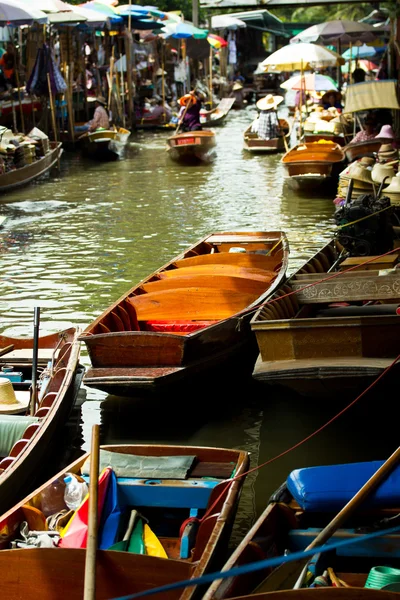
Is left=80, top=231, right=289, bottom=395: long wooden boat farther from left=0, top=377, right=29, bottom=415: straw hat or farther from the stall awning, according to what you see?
the stall awning

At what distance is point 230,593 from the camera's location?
153 inches

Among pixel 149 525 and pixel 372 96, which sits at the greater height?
pixel 372 96

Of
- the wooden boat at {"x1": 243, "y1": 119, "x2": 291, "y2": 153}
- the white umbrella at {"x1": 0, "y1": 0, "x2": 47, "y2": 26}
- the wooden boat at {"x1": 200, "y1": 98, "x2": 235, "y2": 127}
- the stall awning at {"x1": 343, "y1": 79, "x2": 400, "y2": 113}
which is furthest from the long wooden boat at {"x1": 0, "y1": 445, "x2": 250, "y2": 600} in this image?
the wooden boat at {"x1": 200, "y1": 98, "x2": 235, "y2": 127}

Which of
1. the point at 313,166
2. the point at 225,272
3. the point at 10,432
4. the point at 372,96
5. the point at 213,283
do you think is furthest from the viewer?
the point at 313,166

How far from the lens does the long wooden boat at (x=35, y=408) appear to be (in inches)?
212

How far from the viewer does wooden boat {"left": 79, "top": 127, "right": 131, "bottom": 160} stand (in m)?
22.4

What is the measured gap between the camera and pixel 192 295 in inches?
321

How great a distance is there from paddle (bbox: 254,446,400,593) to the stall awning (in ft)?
39.0

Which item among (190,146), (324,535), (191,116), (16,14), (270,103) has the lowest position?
(324,535)

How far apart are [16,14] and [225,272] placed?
11396 mm

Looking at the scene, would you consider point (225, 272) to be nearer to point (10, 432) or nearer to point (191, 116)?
point (10, 432)

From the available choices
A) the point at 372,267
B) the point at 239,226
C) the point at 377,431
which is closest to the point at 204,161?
the point at 239,226

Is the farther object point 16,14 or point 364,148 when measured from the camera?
point 16,14

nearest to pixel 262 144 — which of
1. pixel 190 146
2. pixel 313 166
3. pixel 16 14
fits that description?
pixel 190 146
